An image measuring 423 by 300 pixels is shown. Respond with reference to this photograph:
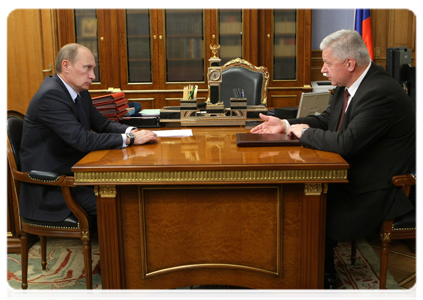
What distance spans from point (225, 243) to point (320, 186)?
1.59 ft

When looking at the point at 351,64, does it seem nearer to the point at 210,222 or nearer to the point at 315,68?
the point at 210,222

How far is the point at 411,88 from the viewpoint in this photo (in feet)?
12.0

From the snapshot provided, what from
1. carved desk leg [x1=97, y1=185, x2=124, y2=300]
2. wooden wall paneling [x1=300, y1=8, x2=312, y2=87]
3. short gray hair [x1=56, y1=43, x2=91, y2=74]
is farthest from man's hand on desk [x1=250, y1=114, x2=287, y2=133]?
wooden wall paneling [x1=300, y1=8, x2=312, y2=87]

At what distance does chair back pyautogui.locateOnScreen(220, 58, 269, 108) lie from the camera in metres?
4.11

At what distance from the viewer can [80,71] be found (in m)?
2.29

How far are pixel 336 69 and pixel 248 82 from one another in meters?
2.07

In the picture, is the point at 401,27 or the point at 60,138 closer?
the point at 60,138

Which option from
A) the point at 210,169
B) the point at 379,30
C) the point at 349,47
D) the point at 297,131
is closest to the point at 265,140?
the point at 297,131

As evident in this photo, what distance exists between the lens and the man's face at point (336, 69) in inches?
81.7

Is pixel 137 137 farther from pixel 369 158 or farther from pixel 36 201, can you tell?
pixel 369 158

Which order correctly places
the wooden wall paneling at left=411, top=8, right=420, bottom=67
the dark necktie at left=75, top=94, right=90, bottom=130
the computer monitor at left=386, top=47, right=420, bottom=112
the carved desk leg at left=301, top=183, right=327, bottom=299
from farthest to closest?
the wooden wall paneling at left=411, top=8, right=420, bottom=67, the computer monitor at left=386, top=47, right=420, bottom=112, the dark necktie at left=75, top=94, right=90, bottom=130, the carved desk leg at left=301, top=183, right=327, bottom=299

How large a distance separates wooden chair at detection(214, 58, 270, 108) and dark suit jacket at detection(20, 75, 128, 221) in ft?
6.82

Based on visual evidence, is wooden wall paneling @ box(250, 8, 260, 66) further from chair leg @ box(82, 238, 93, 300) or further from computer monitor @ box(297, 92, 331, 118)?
chair leg @ box(82, 238, 93, 300)
